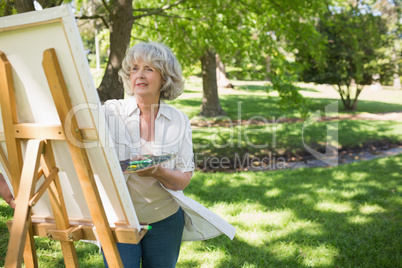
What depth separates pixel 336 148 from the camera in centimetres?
920

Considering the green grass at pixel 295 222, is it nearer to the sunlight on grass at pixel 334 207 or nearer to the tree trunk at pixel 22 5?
the sunlight on grass at pixel 334 207

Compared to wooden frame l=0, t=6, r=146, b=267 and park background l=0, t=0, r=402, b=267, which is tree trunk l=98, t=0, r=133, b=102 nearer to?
park background l=0, t=0, r=402, b=267

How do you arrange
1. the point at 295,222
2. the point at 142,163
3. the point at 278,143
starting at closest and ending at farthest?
the point at 142,163 < the point at 295,222 < the point at 278,143

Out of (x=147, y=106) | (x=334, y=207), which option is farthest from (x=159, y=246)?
(x=334, y=207)

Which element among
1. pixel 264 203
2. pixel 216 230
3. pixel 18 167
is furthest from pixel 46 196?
pixel 264 203

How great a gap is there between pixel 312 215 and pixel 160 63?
3080mm

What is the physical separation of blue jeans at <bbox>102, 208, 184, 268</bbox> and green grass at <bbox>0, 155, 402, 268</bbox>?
116cm

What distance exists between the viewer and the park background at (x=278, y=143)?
11.5 feet

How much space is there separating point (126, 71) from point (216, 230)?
44.3 inches

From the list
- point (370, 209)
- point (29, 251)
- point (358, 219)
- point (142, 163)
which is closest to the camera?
point (142, 163)

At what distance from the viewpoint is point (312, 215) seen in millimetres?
4293

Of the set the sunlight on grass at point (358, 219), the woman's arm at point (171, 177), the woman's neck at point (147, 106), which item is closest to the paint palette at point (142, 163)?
the woman's arm at point (171, 177)

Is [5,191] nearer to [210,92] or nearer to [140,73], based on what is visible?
[140,73]

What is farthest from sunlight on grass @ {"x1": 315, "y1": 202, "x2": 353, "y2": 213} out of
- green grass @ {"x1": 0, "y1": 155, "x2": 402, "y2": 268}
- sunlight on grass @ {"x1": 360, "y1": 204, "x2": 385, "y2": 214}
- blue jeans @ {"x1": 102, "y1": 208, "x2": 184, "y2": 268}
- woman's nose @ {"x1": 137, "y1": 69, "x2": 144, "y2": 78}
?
woman's nose @ {"x1": 137, "y1": 69, "x2": 144, "y2": 78}
